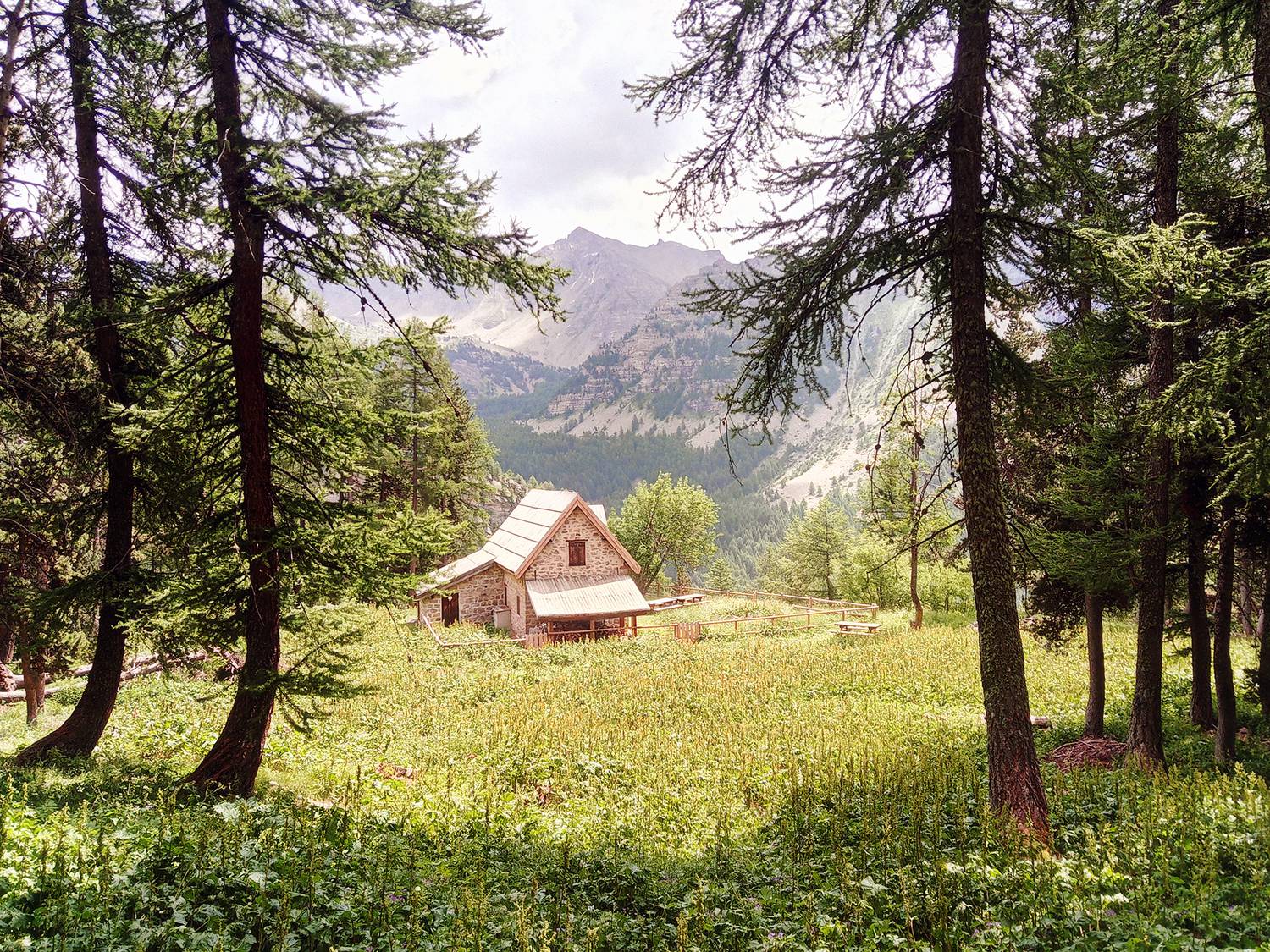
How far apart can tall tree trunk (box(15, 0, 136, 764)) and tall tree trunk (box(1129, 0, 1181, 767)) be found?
15585 millimetres

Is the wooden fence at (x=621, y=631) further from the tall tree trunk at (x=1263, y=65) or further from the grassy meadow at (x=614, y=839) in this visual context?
the tall tree trunk at (x=1263, y=65)

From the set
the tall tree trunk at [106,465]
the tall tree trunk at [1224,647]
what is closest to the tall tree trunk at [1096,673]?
the tall tree trunk at [1224,647]

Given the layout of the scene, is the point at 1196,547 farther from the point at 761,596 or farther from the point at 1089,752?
the point at 761,596

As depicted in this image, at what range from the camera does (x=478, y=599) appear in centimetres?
3300

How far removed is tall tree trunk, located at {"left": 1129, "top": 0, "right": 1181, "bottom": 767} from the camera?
9438 mm

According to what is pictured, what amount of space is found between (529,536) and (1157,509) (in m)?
26.7

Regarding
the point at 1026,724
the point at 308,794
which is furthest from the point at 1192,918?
the point at 308,794

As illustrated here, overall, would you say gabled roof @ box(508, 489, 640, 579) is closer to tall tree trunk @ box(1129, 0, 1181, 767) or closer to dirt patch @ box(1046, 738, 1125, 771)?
dirt patch @ box(1046, 738, 1125, 771)

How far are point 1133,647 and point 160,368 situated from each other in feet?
101

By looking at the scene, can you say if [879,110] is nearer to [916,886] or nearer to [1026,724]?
[1026,724]

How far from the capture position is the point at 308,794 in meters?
8.65

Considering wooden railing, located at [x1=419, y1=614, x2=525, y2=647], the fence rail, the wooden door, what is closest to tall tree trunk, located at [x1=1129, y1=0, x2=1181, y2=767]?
the fence rail

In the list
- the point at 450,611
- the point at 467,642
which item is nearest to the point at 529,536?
the point at 450,611

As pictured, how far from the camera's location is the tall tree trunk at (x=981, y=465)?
6.77 metres
